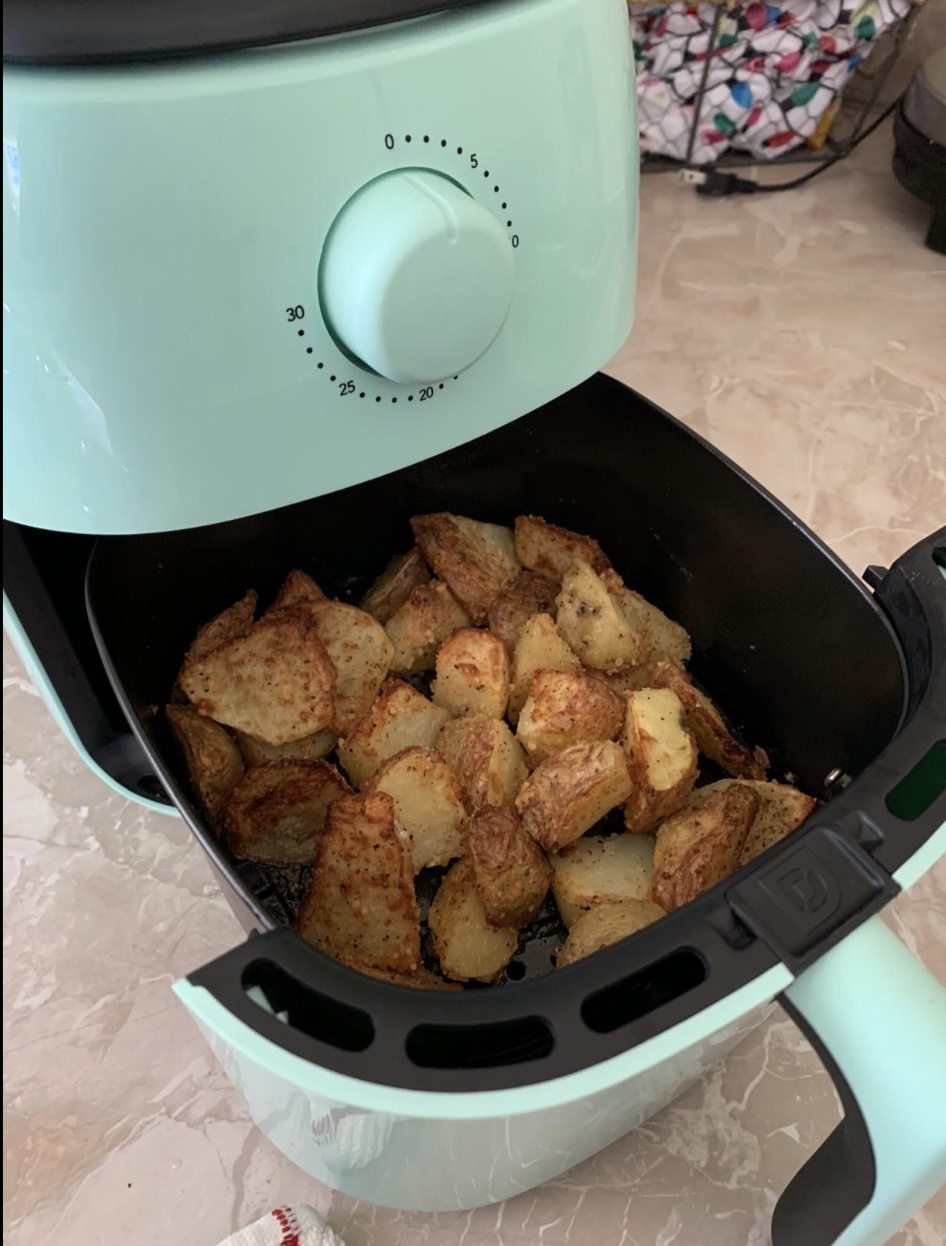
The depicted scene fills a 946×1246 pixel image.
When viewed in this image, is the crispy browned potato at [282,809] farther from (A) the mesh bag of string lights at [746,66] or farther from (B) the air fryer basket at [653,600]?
(A) the mesh bag of string lights at [746,66]

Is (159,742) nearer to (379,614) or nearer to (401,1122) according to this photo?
(379,614)

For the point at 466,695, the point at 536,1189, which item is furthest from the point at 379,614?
the point at 536,1189

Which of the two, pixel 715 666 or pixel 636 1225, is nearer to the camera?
pixel 636 1225

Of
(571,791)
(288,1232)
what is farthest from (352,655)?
(288,1232)

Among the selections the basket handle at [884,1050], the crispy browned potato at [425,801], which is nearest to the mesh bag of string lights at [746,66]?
the crispy browned potato at [425,801]

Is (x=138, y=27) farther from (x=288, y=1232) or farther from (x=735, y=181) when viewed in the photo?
(x=735, y=181)

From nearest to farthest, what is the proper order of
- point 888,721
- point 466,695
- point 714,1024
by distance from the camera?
point 714,1024, point 888,721, point 466,695
